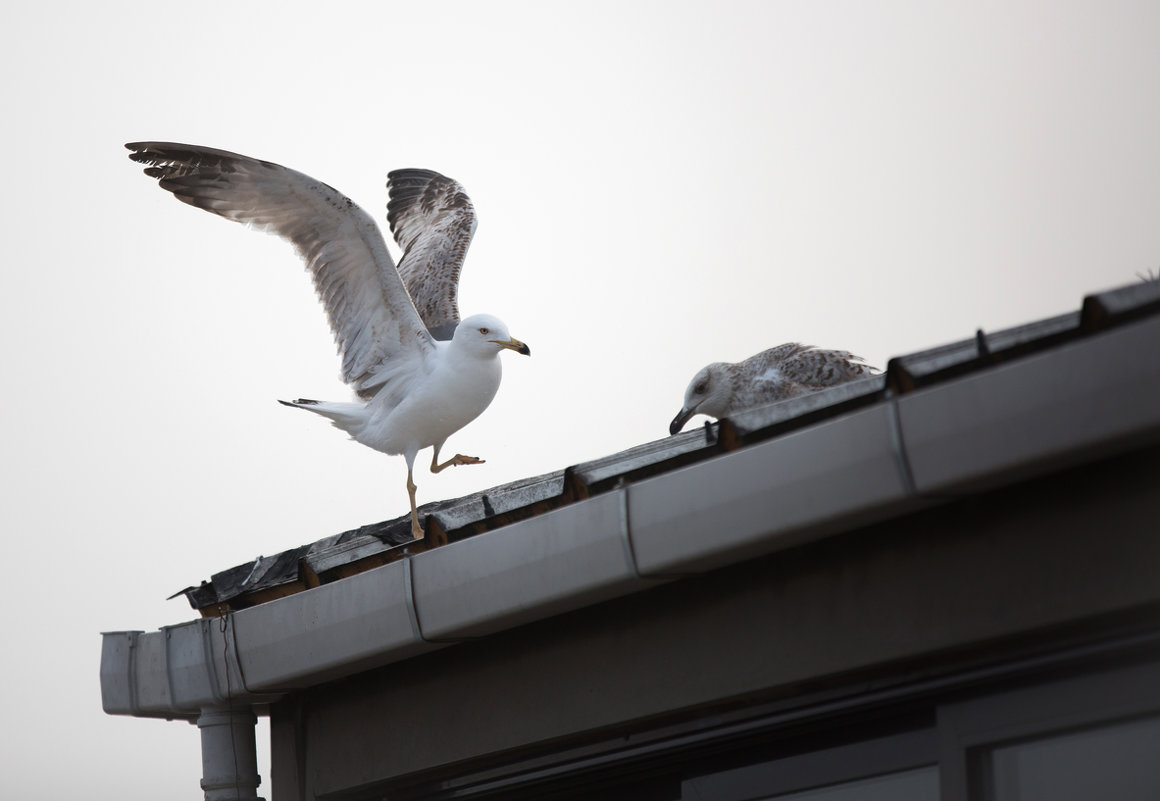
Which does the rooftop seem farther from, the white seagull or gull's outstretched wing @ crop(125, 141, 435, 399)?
gull's outstretched wing @ crop(125, 141, 435, 399)

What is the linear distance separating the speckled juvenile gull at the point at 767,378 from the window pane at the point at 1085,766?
2.43 meters

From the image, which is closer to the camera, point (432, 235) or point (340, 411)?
point (340, 411)

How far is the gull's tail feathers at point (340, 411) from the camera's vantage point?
19.3 feet

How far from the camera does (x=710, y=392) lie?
5906 millimetres

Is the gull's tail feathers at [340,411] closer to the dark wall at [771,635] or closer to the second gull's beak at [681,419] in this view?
the second gull's beak at [681,419]

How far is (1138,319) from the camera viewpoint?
6.50 ft

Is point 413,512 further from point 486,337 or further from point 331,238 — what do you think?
point 331,238

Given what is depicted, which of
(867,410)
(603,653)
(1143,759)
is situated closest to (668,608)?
(603,653)

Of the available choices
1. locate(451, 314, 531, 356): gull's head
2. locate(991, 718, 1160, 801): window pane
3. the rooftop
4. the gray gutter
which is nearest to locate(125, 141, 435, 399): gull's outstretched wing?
locate(451, 314, 531, 356): gull's head

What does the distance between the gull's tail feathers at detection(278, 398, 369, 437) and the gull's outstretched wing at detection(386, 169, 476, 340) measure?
2.64 ft

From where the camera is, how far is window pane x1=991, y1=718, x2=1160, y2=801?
2170mm

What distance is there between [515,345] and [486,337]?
0.14m

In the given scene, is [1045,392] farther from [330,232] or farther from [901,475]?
[330,232]

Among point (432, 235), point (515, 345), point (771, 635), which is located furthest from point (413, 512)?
point (432, 235)
